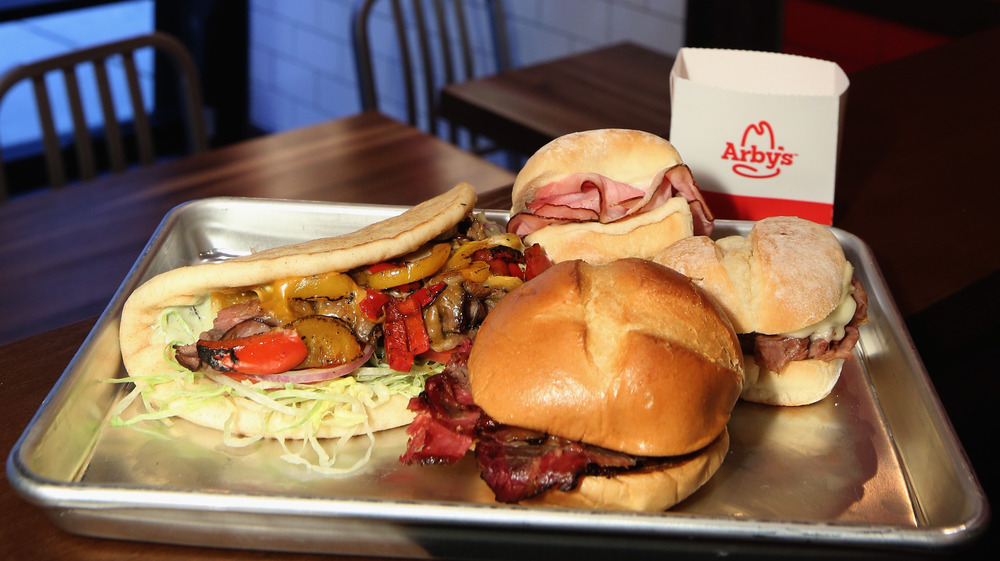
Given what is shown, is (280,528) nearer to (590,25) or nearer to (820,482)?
(820,482)

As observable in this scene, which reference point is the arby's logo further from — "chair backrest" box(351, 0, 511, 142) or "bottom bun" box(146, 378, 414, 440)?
"chair backrest" box(351, 0, 511, 142)

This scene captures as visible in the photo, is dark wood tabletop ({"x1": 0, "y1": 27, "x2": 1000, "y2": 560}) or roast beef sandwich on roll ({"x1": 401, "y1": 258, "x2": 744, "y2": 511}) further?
dark wood tabletop ({"x1": 0, "y1": 27, "x2": 1000, "y2": 560})

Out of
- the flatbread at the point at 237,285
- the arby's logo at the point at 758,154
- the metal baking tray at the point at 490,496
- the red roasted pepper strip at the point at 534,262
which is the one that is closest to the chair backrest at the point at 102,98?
the metal baking tray at the point at 490,496

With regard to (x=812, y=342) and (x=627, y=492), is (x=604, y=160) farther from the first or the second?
(x=627, y=492)

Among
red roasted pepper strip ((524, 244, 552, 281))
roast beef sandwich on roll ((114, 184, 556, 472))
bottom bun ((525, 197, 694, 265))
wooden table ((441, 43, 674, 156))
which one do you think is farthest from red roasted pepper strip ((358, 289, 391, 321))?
wooden table ((441, 43, 674, 156))

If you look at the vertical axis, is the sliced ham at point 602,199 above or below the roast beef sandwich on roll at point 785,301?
above

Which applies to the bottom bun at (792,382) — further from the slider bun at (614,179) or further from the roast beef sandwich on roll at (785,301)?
the slider bun at (614,179)

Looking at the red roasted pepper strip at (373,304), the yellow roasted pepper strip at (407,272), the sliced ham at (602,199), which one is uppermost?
the sliced ham at (602,199)
